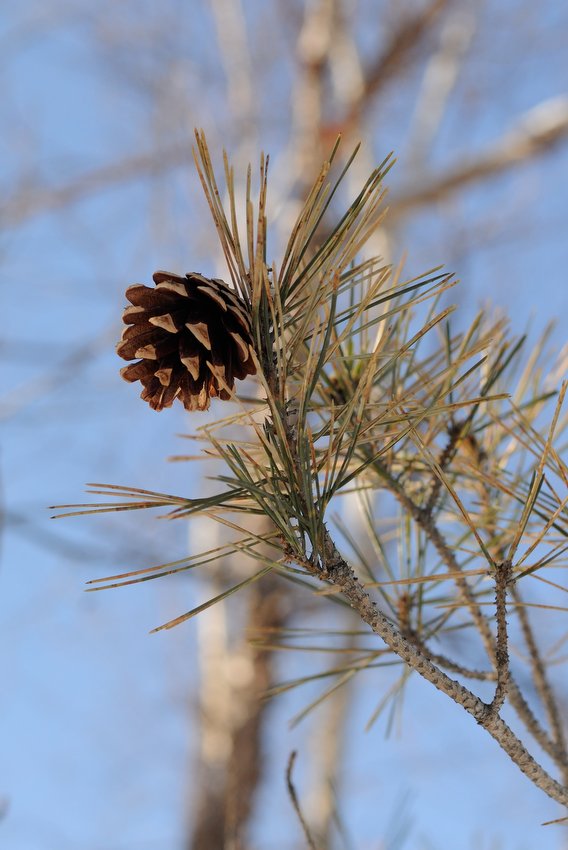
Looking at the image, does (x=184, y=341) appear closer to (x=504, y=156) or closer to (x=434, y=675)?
(x=434, y=675)

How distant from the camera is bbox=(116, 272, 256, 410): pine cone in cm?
36

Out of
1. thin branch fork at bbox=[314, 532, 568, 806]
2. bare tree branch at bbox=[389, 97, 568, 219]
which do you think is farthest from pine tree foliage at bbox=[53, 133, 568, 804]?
bare tree branch at bbox=[389, 97, 568, 219]

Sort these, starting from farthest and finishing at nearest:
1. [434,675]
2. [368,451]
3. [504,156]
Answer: [504,156] < [368,451] < [434,675]

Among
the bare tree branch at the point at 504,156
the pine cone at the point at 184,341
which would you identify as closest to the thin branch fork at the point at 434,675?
the pine cone at the point at 184,341

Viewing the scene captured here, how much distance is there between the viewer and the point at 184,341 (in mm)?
370

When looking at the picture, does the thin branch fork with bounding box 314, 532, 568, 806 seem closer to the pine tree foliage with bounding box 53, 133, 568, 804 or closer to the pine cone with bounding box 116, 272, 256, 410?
the pine tree foliage with bounding box 53, 133, 568, 804

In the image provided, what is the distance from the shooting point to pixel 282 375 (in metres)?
0.37

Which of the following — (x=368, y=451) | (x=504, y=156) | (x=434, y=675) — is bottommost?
(x=434, y=675)

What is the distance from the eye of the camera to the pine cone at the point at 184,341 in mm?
364

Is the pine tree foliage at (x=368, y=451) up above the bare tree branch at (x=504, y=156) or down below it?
below

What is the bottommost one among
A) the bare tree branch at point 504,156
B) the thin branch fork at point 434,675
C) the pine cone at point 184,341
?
the thin branch fork at point 434,675

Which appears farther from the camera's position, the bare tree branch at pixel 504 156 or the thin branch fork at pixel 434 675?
the bare tree branch at pixel 504 156

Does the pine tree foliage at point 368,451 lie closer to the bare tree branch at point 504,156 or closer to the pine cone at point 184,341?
the pine cone at point 184,341

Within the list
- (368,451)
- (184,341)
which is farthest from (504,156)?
(184,341)
